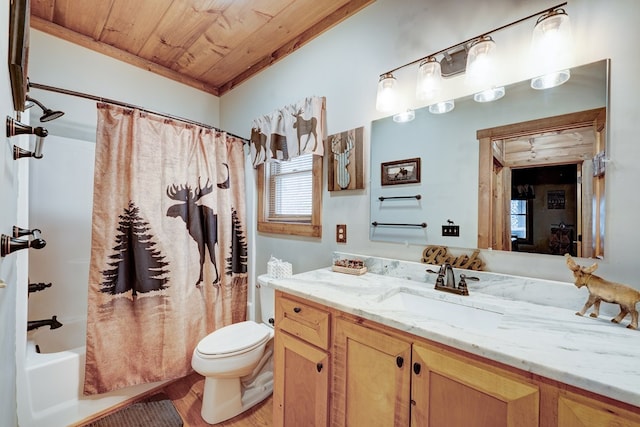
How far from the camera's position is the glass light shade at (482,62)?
3.90ft

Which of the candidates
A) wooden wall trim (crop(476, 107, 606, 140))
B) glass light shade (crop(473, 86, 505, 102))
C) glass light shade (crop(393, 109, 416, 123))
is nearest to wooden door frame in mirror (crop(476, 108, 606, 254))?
wooden wall trim (crop(476, 107, 606, 140))

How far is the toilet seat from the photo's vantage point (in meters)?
1.52

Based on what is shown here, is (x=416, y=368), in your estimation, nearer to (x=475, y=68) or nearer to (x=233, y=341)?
(x=233, y=341)

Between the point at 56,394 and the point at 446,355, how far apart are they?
2.08m

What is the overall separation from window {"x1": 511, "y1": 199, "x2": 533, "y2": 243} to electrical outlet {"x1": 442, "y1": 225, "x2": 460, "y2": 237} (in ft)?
0.75

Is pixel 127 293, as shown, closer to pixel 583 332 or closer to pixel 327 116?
pixel 327 116

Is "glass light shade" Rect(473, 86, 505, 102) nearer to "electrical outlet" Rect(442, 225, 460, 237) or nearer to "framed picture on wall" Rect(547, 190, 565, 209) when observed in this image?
"framed picture on wall" Rect(547, 190, 565, 209)

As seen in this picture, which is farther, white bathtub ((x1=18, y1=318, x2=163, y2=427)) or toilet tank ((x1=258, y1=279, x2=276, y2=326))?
toilet tank ((x1=258, y1=279, x2=276, y2=326))

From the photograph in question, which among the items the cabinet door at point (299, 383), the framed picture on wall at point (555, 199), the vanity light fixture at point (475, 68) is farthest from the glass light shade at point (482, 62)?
the cabinet door at point (299, 383)

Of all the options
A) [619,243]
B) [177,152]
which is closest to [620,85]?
[619,243]

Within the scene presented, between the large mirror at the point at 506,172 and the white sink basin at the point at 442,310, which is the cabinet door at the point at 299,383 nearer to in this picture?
the white sink basin at the point at 442,310

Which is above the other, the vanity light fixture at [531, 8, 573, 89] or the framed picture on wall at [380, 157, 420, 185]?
→ the vanity light fixture at [531, 8, 573, 89]

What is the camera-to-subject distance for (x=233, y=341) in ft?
5.32

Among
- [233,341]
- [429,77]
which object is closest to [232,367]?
[233,341]
